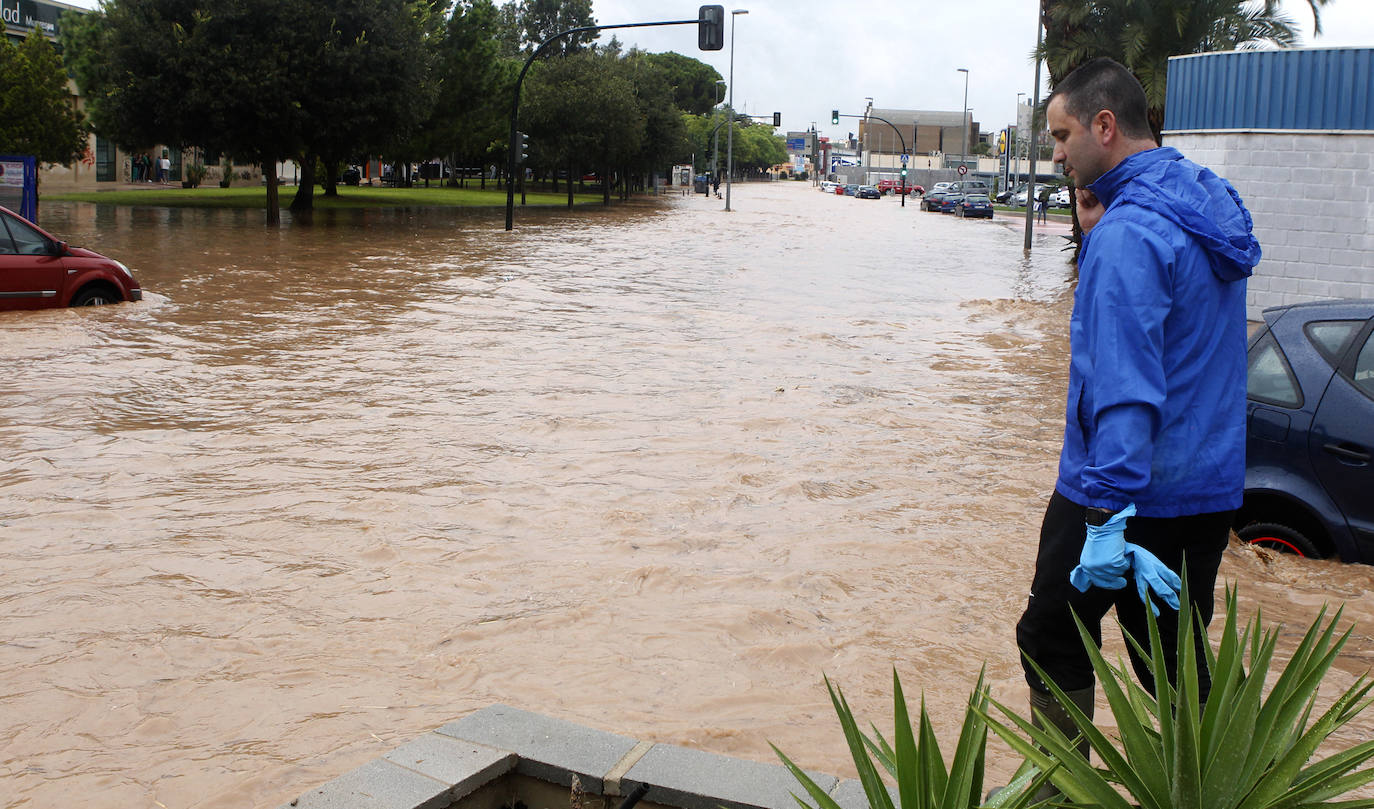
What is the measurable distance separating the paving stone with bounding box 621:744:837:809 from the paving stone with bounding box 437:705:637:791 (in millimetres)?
100

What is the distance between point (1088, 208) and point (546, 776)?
2045mm

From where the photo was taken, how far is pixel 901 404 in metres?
10.9

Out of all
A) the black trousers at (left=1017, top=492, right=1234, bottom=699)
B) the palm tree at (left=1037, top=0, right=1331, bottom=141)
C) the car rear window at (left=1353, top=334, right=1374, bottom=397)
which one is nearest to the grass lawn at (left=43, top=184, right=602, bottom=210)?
the palm tree at (left=1037, top=0, right=1331, bottom=141)

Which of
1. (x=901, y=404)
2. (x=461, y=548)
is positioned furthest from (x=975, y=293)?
(x=461, y=548)

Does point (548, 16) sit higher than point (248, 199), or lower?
higher

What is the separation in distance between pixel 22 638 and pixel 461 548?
2.02 meters

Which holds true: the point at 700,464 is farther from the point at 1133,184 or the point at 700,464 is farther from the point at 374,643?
the point at 1133,184

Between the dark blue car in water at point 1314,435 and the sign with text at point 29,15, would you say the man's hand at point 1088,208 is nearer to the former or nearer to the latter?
the dark blue car in water at point 1314,435

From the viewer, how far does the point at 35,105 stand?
34344mm

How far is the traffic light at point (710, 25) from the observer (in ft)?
102

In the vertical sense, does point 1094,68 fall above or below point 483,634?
above

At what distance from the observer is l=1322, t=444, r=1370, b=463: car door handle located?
5.45m

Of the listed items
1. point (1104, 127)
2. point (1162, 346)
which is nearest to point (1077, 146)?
point (1104, 127)

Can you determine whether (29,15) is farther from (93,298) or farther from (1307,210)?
(1307,210)
